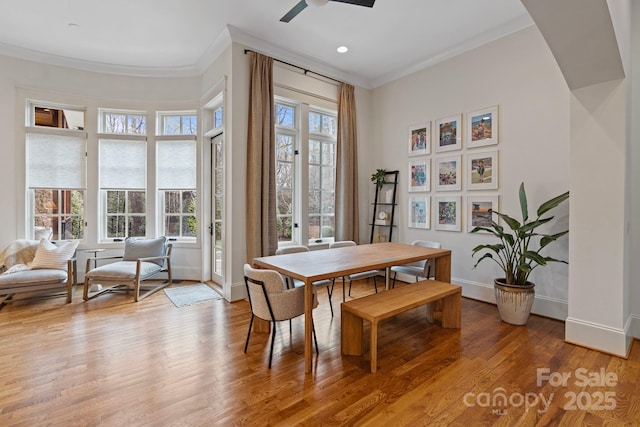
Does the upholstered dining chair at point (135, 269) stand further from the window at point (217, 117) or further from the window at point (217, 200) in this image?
the window at point (217, 117)

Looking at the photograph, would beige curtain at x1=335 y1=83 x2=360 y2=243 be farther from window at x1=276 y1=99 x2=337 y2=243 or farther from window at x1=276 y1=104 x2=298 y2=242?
window at x1=276 y1=104 x2=298 y2=242

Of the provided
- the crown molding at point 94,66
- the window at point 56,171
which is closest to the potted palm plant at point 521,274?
the crown molding at point 94,66

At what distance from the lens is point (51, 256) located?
13.2ft

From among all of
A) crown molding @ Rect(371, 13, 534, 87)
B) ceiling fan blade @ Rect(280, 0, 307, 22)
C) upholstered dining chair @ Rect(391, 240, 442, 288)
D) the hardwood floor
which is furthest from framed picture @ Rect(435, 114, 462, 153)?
ceiling fan blade @ Rect(280, 0, 307, 22)

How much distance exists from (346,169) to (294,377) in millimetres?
3497

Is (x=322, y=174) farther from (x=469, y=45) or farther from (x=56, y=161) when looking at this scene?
(x=56, y=161)

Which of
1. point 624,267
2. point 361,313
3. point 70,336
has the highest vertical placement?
point 624,267

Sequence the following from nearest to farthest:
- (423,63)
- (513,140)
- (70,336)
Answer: (70,336) → (513,140) → (423,63)

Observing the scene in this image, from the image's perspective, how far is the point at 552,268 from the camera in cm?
347

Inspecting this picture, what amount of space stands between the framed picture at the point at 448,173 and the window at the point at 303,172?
1.66m

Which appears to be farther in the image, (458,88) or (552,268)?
(458,88)

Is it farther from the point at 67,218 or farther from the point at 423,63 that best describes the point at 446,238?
the point at 67,218

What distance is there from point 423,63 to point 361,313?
13.0 ft

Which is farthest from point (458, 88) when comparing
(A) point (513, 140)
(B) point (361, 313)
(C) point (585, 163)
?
(B) point (361, 313)
